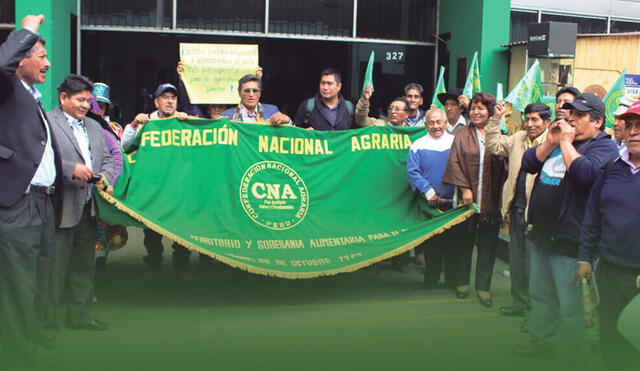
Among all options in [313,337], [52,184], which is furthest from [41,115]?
[313,337]

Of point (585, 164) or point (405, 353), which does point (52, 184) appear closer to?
point (405, 353)

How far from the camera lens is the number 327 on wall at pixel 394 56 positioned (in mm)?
11338

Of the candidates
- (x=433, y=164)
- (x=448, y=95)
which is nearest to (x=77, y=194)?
(x=433, y=164)

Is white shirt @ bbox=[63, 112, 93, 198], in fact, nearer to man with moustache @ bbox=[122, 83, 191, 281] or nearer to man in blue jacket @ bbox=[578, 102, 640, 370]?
man with moustache @ bbox=[122, 83, 191, 281]

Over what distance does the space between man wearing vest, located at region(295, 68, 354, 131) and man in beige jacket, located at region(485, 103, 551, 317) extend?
1.64 metres

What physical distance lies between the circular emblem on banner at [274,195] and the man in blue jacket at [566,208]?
7.73ft

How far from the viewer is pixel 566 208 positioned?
4.36 meters

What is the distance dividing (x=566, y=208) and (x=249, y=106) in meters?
3.43

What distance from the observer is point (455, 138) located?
6.35 meters

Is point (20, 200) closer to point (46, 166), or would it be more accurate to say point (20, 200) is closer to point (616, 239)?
point (46, 166)

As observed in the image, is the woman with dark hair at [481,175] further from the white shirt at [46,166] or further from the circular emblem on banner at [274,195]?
the white shirt at [46,166]

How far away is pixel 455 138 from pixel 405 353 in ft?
7.64

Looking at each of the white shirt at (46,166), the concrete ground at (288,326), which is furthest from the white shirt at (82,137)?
the concrete ground at (288,326)

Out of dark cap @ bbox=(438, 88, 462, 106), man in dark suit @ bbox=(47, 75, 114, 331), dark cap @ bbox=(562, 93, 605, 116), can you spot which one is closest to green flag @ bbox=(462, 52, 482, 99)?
dark cap @ bbox=(438, 88, 462, 106)
